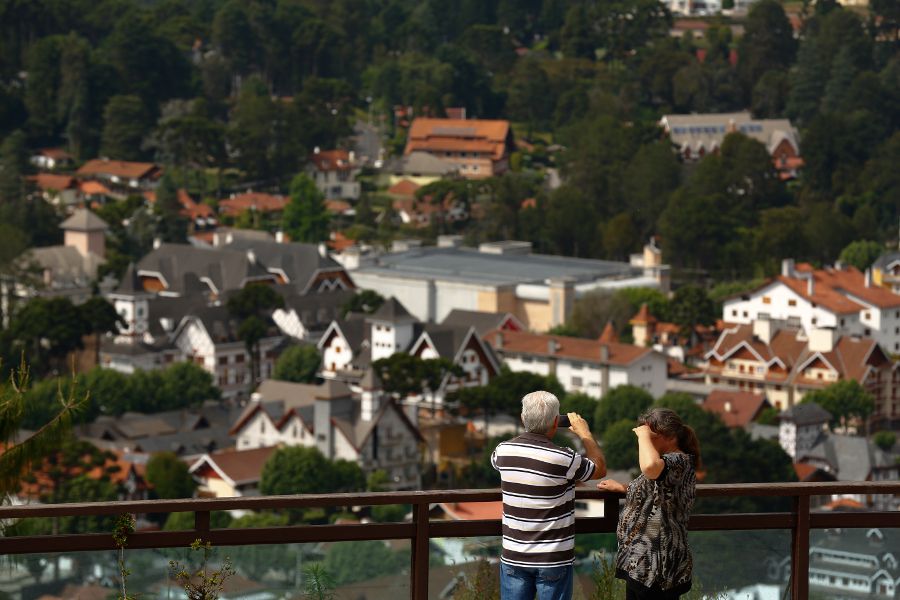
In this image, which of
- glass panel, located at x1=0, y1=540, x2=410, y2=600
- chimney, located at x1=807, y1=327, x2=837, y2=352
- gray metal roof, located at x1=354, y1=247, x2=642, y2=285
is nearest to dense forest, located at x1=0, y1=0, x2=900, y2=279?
gray metal roof, located at x1=354, y1=247, x2=642, y2=285

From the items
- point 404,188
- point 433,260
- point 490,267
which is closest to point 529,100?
point 404,188

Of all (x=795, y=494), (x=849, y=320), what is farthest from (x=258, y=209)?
(x=795, y=494)

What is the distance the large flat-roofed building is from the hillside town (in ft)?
0.22

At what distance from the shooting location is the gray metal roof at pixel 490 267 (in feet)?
100

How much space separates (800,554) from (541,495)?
516 mm

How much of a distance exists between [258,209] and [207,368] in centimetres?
1100

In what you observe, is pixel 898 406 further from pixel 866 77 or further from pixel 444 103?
pixel 444 103

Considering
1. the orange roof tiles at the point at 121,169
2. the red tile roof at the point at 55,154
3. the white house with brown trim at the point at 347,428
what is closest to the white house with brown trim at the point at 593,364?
the white house with brown trim at the point at 347,428

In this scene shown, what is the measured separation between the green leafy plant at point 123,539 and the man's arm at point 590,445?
0.67m

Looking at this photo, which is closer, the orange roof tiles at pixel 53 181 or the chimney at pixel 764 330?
the chimney at pixel 764 330

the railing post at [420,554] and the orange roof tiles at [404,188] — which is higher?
the railing post at [420,554]

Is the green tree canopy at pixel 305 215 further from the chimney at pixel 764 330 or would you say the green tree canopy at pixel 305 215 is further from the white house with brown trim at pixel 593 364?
the chimney at pixel 764 330

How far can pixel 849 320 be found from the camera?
28.0 m

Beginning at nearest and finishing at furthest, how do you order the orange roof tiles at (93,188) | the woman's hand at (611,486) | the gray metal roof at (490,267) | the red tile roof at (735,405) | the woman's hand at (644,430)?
the woman's hand at (644,430) < the woman's hand at (611,486) < the red tile roof at (735,405) < the gray metal roof at (490,267) < the orange roof tiles at (93,188)
